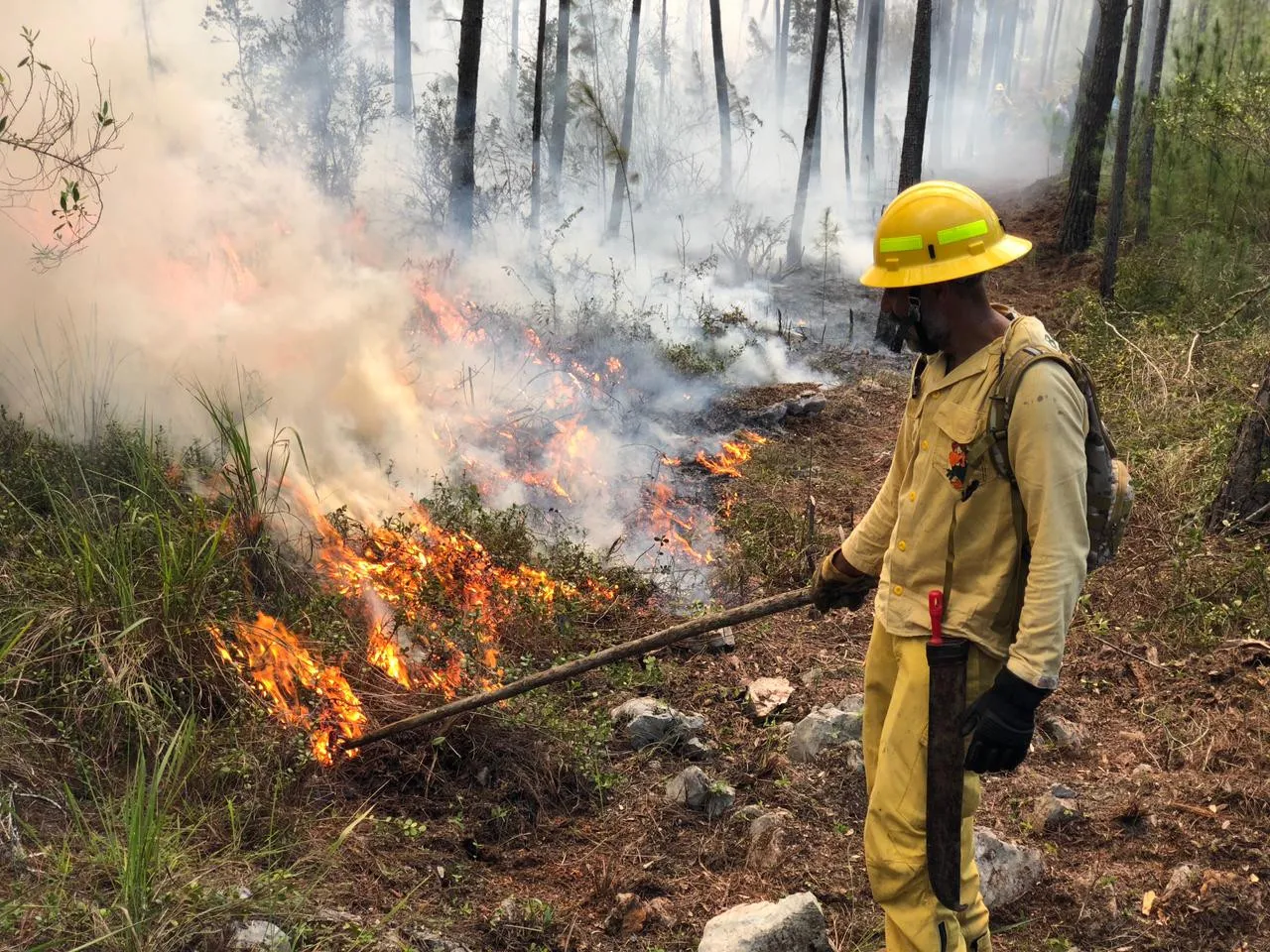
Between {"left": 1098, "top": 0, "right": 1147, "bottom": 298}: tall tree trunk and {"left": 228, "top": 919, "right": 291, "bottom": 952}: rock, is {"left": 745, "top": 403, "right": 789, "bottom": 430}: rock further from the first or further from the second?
{"left": 228, "top": 919, "right": 291, "bottom": 952}: rock

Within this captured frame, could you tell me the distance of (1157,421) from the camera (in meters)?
6.68

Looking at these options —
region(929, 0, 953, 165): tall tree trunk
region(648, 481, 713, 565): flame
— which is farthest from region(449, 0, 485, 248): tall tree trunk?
region(929, 0, 953, 165): tall tree trunk

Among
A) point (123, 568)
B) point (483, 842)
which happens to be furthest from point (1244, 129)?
point (123, 568)

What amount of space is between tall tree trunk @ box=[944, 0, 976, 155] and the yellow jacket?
4615 centimetres

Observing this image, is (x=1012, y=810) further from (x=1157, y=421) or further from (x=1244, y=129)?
(x=1244, y=129)

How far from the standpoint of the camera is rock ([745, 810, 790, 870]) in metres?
3.22

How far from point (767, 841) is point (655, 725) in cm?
80

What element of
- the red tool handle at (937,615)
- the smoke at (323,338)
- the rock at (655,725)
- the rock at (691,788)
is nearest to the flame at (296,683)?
the rock at (655,725)

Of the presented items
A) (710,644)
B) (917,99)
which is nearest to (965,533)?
(710,644)

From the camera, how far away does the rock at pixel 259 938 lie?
2.23 m

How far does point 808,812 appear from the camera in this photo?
3488mm

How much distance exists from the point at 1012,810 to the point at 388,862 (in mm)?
2287

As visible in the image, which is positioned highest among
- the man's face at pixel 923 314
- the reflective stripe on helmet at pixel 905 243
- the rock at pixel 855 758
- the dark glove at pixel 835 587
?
the reflective stripe on helmet at pixel 905 243

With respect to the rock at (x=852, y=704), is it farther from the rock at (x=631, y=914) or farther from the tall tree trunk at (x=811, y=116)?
the tall tree trunk at (x=811, y=116)
